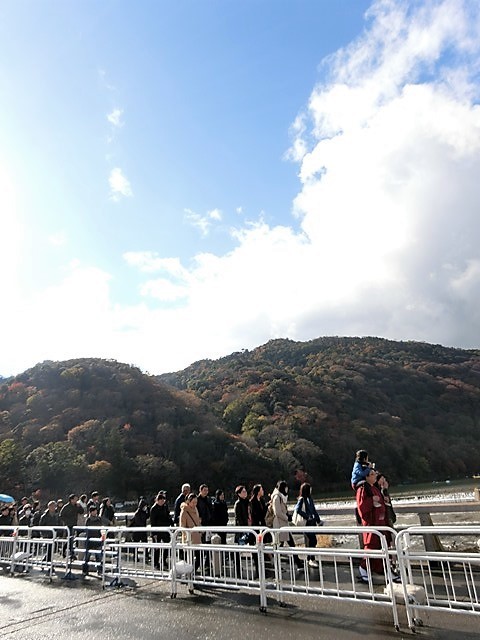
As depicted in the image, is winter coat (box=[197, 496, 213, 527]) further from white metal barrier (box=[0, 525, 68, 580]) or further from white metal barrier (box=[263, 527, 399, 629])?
white metal barrier (box=[0, 525, 68, 580])

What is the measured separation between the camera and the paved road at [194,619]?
4.74m

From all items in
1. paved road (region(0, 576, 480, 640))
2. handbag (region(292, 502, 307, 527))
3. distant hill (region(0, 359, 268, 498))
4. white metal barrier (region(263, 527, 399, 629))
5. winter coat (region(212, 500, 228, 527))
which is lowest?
paved road (region(0, 576, 480, 640))

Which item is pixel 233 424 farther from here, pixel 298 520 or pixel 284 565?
pixel 284 565

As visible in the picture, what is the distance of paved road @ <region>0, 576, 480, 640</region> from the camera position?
187 inches

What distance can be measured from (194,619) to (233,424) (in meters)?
73.4

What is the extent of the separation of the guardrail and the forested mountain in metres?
40.2

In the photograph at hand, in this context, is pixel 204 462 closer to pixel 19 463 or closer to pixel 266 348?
pixel 19 463

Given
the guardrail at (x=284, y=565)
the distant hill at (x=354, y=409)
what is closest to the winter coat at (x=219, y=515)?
the guardrail at (x=284, y=565)

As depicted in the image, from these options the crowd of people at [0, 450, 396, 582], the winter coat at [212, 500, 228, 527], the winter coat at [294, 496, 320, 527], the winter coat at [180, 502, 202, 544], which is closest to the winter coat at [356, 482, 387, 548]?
the crowd of people at [0, 450, 396, 582]

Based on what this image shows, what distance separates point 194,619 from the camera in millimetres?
5586

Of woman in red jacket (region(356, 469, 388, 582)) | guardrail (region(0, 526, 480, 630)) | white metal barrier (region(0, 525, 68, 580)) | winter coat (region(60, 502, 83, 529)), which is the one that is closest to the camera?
guardrail (region(0, 526, 480, 630))

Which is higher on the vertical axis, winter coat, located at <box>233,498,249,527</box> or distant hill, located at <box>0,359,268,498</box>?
distant hill, located at <box>0,359,268,498</box>

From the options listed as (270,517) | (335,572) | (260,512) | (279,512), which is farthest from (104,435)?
(335,572)

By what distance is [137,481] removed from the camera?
165 ft
